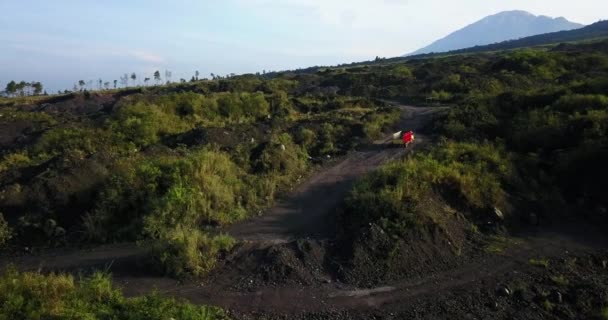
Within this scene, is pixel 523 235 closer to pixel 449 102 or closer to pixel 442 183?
pixel 442 183

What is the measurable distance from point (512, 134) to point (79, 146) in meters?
16.6

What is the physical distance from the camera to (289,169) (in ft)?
48.3

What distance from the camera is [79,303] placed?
7148 mm

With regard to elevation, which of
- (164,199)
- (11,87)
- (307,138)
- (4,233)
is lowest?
(4,233)

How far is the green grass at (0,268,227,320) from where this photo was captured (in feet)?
22.6

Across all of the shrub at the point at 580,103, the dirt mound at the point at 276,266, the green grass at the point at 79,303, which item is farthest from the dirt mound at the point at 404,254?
the shrub at the point at 580,103

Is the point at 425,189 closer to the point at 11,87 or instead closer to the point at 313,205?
the point at 313,205

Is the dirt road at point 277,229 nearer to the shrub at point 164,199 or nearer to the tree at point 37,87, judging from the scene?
the shrub at point 164,199

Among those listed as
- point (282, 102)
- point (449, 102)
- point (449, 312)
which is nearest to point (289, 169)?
point (449, 312)

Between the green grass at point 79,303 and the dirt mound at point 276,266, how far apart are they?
1204 mm

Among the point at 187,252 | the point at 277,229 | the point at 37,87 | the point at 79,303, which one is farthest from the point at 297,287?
the point at 37,87

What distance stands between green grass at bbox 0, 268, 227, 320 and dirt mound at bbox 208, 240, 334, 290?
47.4 inches

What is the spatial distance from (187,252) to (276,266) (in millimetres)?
1630

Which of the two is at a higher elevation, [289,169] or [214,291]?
[289,169]
